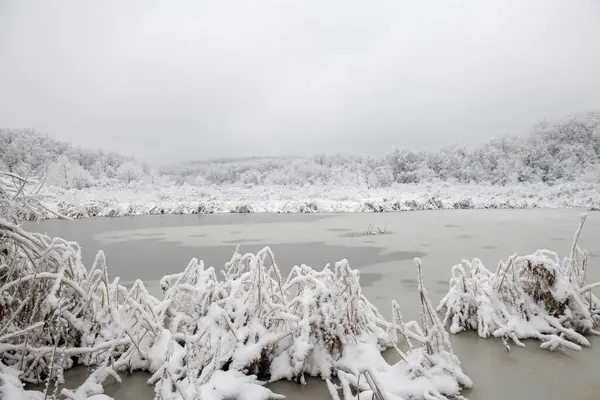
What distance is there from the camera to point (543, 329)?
339 centimetres

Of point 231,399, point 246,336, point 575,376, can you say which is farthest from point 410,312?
point 231,399

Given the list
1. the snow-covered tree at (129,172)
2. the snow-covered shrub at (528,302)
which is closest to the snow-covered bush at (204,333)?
the snow-covered shrub at (528,302)

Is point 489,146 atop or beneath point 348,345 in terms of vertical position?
atop

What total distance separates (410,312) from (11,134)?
55.3m

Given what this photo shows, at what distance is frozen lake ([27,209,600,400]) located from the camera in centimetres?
262

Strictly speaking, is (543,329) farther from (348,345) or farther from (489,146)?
(489,146)

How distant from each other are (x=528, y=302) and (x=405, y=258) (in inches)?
149

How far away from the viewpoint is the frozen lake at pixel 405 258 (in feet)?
8.58

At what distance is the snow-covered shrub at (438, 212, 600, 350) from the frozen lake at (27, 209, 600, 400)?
17 cm

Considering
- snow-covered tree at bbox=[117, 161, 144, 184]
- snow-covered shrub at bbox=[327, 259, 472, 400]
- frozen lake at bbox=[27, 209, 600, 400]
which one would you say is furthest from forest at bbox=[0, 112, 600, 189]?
snow-covered shrub at bbox=[327, 259, 472, 400]

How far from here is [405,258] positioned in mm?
7402

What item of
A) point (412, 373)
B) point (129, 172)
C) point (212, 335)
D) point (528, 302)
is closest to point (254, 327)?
point (212, 335)

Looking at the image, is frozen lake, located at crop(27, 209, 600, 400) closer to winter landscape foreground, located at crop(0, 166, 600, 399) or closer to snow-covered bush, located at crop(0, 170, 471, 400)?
winter landscape foreground, located at crop(0, 166, 600, 399)

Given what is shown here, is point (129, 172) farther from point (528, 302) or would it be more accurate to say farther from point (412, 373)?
point (412, 373)
